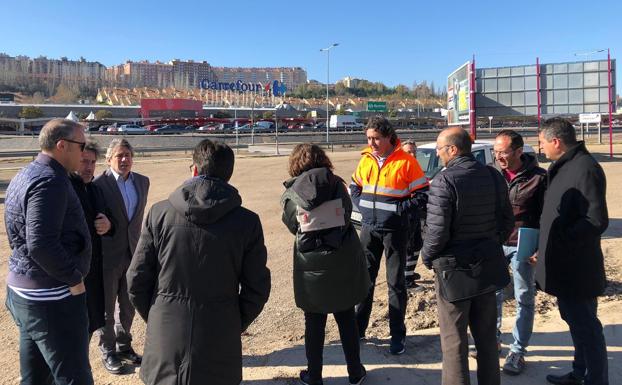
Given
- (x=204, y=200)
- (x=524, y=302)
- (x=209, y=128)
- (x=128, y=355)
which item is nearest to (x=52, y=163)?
(x=204, y=200)

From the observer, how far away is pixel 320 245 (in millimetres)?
3305

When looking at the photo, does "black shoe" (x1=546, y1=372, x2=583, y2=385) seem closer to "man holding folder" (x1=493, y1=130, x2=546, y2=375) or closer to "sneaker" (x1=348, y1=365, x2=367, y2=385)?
"man holding folder" (x1=493, y1=130, x2=546, y2=375)

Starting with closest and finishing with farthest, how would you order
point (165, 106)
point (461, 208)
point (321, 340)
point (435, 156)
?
point (461, 208), point (321, 340), point (435, 156), point (165, 106)

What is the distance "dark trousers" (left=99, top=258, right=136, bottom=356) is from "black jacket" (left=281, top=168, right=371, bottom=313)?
1.51 metres

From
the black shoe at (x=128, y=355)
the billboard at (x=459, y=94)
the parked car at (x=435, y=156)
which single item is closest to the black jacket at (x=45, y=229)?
the black shoe at (x=128, y=355)

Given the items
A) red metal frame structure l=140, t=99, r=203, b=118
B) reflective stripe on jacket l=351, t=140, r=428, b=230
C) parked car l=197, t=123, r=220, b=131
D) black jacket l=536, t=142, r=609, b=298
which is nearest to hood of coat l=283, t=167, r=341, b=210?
reflective stripe on jacket l=351, t=140, r=428, b=230

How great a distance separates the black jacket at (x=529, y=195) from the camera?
3770 mm

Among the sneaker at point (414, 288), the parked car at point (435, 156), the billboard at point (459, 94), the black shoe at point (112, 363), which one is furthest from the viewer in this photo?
the billboard at point (459, 94)

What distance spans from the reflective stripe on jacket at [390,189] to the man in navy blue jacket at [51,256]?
7.73 ft

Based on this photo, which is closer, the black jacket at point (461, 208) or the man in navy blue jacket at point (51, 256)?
the man in navy blue jacket at point (51, 256)

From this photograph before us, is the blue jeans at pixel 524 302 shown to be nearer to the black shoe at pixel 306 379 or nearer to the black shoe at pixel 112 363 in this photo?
the black shoe at pixel 306 379

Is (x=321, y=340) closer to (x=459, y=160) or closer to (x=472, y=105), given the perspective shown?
(x=459, y=160)

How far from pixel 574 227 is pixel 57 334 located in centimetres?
313

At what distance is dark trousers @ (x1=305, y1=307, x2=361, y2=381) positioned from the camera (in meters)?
3.47
